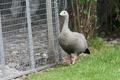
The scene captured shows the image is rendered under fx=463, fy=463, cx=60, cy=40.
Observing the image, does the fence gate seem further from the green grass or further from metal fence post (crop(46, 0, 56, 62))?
the green grass

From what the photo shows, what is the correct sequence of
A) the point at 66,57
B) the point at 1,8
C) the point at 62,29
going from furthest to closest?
the point at 66,57 → the point at 62,29 → the point at 1,8

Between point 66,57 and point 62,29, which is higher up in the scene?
point 62,29

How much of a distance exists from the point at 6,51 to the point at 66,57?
1751 mm

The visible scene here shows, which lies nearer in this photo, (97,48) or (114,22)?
(97,48)

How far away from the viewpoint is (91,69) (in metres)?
8.45

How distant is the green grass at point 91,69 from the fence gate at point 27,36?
1.10ft

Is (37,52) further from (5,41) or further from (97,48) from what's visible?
(97,48)

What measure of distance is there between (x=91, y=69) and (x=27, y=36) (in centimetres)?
135

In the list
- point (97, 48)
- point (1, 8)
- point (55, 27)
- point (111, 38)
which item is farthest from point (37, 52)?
point (111, 38)

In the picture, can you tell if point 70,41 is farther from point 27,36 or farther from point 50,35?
point 27,36

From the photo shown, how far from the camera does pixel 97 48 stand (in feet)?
35.1

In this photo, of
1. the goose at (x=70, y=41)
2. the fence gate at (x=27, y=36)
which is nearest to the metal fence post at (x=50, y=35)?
the fence gate at (x=27, y=36)

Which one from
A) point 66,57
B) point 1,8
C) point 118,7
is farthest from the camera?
point 118,7

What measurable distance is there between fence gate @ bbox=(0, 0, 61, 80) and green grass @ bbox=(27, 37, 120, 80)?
336 millimetres
